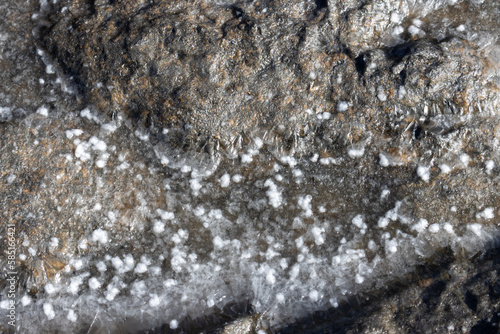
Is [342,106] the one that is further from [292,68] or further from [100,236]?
[100,236]

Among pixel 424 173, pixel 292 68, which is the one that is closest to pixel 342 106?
pixel 292 68

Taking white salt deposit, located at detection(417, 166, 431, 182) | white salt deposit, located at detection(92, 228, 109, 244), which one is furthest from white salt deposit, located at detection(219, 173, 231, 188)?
white salt deposit, located at detection(417, 166, 431, 182)

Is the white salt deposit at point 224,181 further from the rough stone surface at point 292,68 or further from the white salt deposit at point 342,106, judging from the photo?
the white salt deposit at point 342,106

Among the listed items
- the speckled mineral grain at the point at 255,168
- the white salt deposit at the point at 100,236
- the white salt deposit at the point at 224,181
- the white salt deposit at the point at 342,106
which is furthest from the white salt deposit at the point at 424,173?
the white salt deposit at the point at 100,236

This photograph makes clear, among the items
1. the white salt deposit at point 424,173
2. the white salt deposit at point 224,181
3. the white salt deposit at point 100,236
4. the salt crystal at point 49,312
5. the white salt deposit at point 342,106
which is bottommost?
the white salt deposit at point 424,173

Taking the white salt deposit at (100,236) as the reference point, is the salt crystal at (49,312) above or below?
below

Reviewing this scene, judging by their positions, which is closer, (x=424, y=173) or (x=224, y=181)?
(x=424, y=173)

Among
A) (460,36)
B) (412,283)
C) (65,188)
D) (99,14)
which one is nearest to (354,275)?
(412,283)

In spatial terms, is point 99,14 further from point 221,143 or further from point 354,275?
point 354,275

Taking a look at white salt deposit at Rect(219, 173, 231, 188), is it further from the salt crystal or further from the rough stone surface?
the salt crystal
